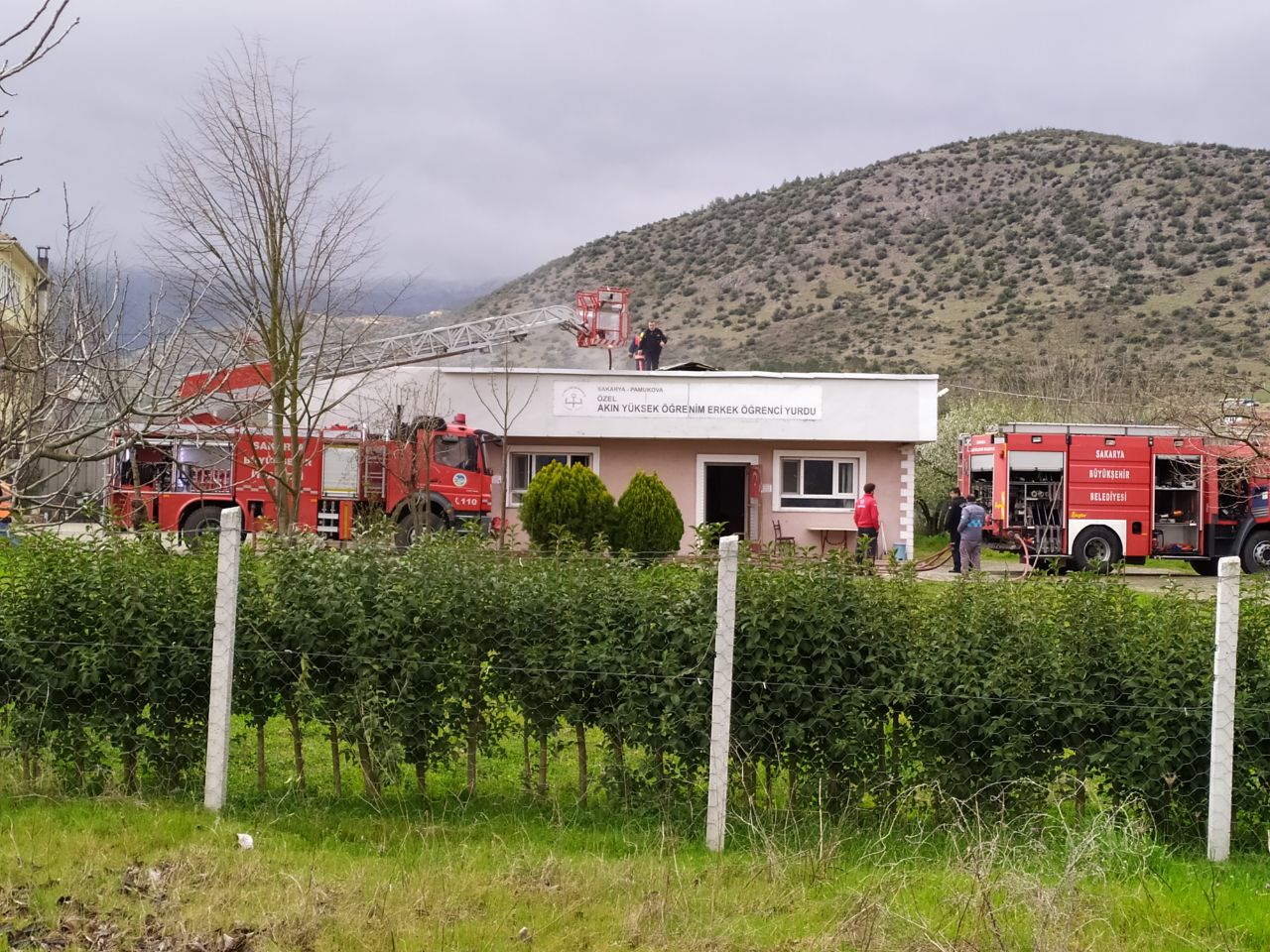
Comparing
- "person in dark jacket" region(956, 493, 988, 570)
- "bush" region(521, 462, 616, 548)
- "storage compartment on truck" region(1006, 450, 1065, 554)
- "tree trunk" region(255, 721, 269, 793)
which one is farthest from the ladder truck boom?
"tree trunk" region(255, 721, 269, 793)

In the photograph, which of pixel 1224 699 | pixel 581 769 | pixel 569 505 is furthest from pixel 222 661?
pixel 569 505

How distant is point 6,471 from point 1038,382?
47385 millimetres

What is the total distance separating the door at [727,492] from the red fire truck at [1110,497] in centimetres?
673

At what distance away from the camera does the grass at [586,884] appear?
525 centimetres

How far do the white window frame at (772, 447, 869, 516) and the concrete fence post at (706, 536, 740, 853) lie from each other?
2393 centimetres

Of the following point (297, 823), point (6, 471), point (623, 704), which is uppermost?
point (6, 471)

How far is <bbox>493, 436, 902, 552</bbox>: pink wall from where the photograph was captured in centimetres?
3031

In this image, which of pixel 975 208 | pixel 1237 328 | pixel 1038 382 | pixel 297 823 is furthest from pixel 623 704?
pixel 975 208

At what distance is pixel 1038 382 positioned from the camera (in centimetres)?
4931

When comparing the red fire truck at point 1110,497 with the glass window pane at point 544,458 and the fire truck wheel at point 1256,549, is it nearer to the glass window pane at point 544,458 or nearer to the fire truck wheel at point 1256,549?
the fire truck wheel at point 1256,549

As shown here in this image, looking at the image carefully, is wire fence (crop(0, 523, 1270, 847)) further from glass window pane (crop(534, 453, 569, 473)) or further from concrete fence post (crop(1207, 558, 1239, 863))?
glass window pane (crop(534, 453, 569, 473))

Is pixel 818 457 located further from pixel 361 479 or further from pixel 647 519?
pixel 361 479

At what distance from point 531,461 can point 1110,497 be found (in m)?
13.1

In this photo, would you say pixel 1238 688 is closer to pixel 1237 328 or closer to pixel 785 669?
pixel 785 669
